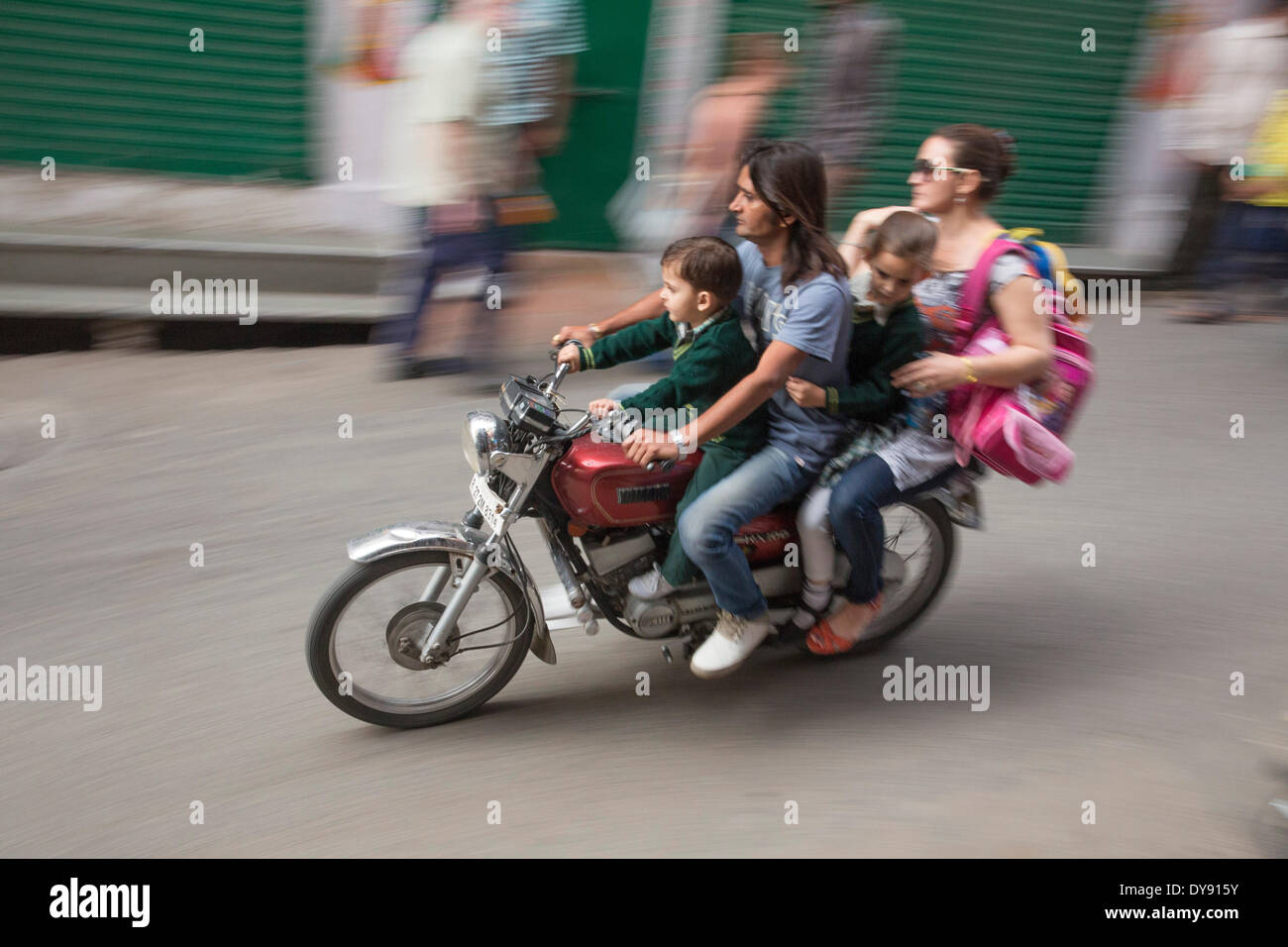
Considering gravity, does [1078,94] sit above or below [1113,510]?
above

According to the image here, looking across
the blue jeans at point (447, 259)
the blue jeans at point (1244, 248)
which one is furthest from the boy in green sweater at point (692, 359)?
the blue jeans at point (1244, 248)

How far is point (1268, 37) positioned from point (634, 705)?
6793mm

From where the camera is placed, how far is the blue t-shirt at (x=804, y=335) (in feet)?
11.2

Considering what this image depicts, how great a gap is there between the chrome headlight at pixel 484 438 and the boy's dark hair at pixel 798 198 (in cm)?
91

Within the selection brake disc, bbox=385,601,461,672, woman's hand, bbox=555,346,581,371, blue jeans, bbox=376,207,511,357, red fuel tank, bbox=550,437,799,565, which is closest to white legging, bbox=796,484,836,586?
red fuel tank, bbox=550,437,799,565

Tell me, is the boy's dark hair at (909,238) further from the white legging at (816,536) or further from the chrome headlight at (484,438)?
the chrome headlight at (484,438)

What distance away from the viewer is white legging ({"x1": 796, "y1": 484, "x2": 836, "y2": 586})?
12.2ft

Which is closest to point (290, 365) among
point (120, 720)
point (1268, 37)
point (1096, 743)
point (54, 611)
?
point (54, 611)

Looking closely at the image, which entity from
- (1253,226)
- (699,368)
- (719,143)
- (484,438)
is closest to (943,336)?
(699,368)

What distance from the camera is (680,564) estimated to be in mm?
3648

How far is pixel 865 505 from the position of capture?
12.0 feet

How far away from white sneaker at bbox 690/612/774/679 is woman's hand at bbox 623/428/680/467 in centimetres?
61

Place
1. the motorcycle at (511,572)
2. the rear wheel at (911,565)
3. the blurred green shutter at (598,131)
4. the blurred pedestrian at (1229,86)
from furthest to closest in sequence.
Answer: the blurred green shutter at (598,131)
the blurred pedestrian at (1229,86)
the rear wheel at (911,565)
the motorcycle at (511,572)
